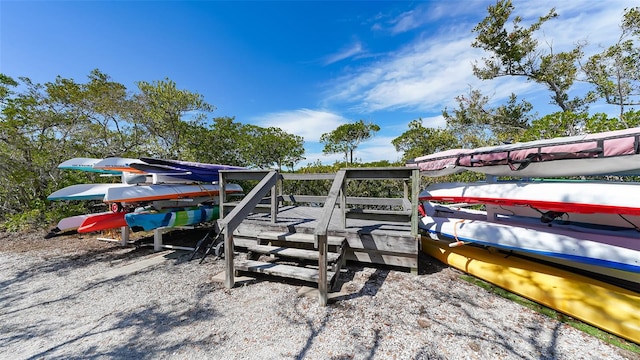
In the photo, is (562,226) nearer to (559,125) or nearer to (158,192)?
(559,125)

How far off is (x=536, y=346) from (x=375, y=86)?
40.3ft

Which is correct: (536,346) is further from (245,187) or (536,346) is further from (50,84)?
(50,84)

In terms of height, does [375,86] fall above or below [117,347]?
above

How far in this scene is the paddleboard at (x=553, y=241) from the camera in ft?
8.55

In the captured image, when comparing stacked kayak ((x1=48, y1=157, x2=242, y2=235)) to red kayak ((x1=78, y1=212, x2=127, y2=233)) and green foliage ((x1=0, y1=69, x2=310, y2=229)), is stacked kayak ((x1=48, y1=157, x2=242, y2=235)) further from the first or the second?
green foliage ((x1=0, y1=69, x2=310, y2=229))

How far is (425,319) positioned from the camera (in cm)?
262

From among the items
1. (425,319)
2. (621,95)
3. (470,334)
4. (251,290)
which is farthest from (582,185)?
(621,95)

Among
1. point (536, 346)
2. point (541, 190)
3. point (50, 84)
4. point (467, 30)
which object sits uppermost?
point (467, 30)

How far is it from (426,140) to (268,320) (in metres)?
18.0

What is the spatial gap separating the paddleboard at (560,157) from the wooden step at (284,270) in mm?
3081

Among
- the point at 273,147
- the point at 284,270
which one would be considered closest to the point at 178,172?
the point at 284,270

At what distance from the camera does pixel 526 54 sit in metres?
9.31

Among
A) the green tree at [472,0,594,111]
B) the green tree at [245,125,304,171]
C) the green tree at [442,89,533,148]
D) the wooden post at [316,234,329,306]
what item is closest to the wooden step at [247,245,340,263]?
the wooden post at [316,234,329,306]

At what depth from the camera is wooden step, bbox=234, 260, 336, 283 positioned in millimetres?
3174
